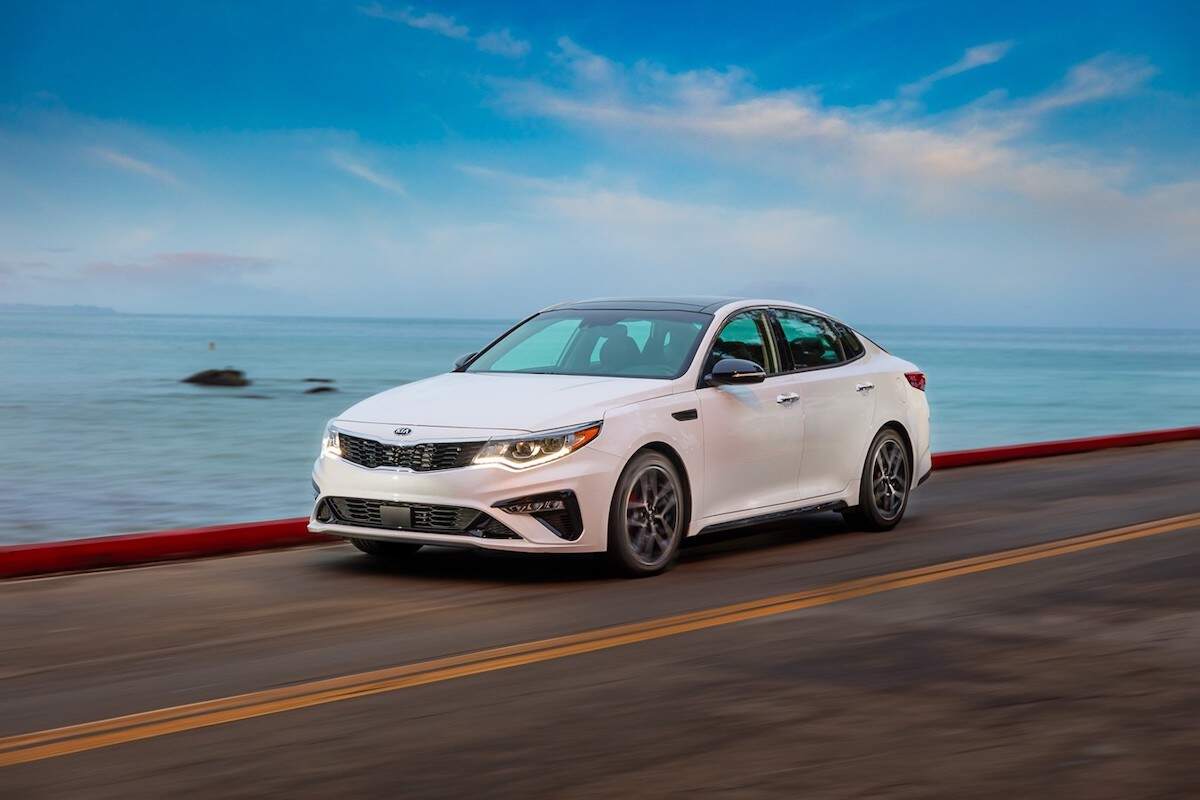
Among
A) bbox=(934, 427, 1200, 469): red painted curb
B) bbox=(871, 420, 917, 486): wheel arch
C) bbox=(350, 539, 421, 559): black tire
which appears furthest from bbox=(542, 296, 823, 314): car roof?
bbox=(934, 427, 1200, 469): red painted curb

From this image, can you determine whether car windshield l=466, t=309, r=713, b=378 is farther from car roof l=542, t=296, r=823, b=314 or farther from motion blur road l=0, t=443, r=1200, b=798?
motion blur road l=0, t=443, r=1200, b=798

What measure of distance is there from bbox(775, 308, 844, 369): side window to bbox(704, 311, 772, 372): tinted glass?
0.29 meters

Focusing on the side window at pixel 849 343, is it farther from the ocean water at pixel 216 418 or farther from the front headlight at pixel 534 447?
the ocean water at pixel 216 418

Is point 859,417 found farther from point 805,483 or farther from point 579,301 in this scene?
point 579,301

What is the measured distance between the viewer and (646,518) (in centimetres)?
845

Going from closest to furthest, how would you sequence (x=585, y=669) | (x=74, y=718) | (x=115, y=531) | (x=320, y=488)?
(x=74, y=718) < (x=585, y=669) < (x=320, y=488) < (x=115, y=531)

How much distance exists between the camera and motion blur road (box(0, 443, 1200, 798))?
4.57m

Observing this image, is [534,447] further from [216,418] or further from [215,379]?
[215,379]

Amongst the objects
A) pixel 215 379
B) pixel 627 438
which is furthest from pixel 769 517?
pixel 215 379

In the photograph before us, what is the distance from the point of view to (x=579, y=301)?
33.1ft

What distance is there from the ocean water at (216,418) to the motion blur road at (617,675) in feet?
26.4

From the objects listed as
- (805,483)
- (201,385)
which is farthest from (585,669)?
(201,385)

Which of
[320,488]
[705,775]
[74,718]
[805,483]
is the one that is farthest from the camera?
[805,483]

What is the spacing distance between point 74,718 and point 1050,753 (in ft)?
10.9
